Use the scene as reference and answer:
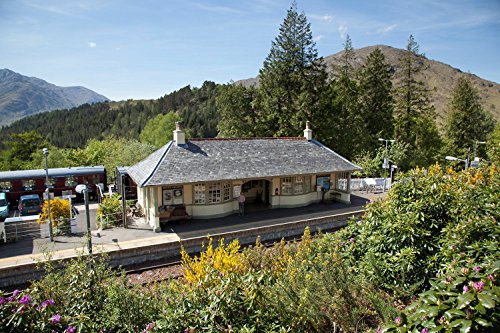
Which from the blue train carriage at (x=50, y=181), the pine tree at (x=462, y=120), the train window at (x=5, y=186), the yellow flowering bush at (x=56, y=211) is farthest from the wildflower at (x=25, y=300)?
the pine tree at (x=462, y=120)

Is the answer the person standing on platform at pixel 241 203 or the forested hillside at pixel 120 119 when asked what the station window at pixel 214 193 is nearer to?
the person standing on platform at pixel 241 203

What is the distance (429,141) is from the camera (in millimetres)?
42156

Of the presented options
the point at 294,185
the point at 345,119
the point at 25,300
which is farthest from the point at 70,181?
the point at 345,119

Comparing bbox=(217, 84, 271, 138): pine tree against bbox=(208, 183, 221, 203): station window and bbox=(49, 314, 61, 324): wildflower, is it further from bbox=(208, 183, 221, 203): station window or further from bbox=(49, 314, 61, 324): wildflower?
bbox=(49, 314, 61, 324): wildflower

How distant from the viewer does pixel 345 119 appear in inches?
1505

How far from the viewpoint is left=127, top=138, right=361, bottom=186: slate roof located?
61.3 feet

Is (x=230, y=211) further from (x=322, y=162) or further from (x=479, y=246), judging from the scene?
(x=479, y=246)

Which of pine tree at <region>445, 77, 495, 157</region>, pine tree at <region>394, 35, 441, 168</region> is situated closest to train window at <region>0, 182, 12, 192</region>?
pine tree at <region>394, 35, 441, 168</region>

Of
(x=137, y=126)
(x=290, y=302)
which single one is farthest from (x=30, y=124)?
(x=290, y=302)

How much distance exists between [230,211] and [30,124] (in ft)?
423

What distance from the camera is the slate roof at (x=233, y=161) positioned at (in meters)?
18.7

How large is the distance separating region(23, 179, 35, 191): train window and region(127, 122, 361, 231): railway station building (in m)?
9.99

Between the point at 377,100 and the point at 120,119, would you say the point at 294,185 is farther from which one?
the point at 120,119

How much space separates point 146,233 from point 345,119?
28041 mm
